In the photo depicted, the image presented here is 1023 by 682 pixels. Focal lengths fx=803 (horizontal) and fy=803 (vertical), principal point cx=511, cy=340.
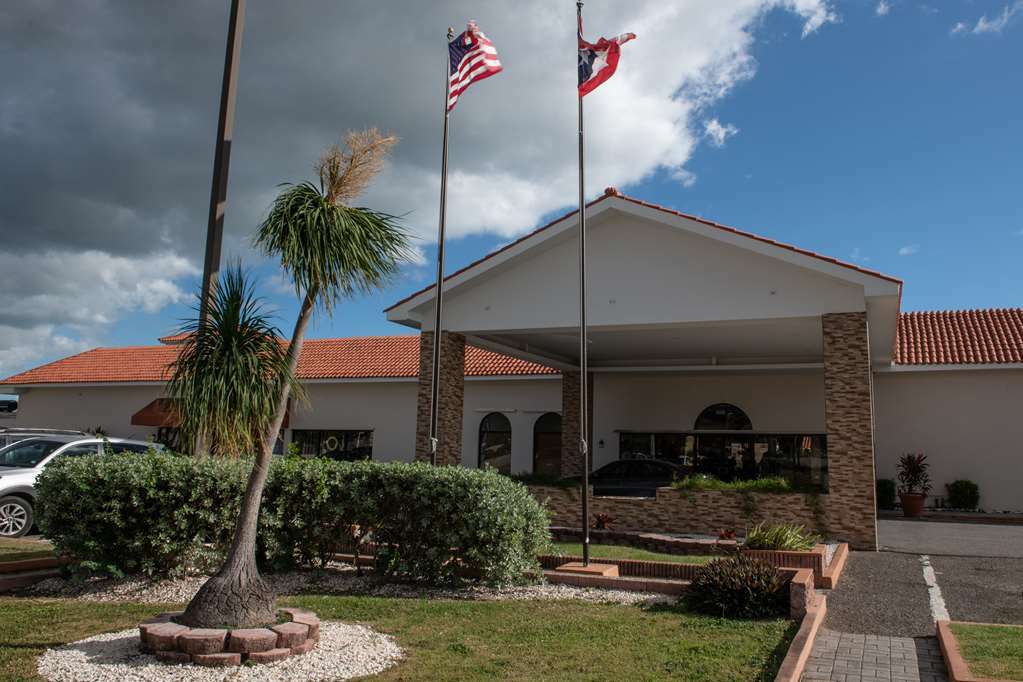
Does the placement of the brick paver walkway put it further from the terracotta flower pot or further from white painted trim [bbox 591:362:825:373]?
white painted trim [bbox 591:362:825:373]

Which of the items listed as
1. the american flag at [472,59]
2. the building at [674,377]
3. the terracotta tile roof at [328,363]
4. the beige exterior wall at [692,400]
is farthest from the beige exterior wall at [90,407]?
the american flag at [472,59]

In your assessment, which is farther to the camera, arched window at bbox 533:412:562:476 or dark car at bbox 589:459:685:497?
arched window at bbox 533:412:562:476

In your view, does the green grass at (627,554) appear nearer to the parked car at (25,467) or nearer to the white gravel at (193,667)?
the white gravel at (193,667)

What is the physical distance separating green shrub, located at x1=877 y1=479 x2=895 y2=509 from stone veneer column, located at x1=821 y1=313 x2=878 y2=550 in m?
9.18

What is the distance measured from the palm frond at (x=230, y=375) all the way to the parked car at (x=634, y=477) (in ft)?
45.0

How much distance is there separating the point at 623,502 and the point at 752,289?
5.12 meters

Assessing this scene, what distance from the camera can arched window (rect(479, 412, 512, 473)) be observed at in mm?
26922

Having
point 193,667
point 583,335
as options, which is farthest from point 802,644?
point 583,335

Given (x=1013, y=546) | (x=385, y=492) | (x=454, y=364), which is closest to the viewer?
(x=385, y=492)

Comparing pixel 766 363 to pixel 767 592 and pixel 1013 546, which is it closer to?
pixel 1013 546

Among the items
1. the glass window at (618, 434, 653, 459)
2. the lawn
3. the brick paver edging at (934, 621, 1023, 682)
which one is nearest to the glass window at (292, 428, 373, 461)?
the glass window at (618, 434, 653, 459)

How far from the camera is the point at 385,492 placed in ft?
34.3

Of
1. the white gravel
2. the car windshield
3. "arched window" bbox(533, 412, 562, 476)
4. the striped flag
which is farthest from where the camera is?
"arched window" bbox(533, 412, 562, 476)

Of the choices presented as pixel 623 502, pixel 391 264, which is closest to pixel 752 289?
pixel 623 502
